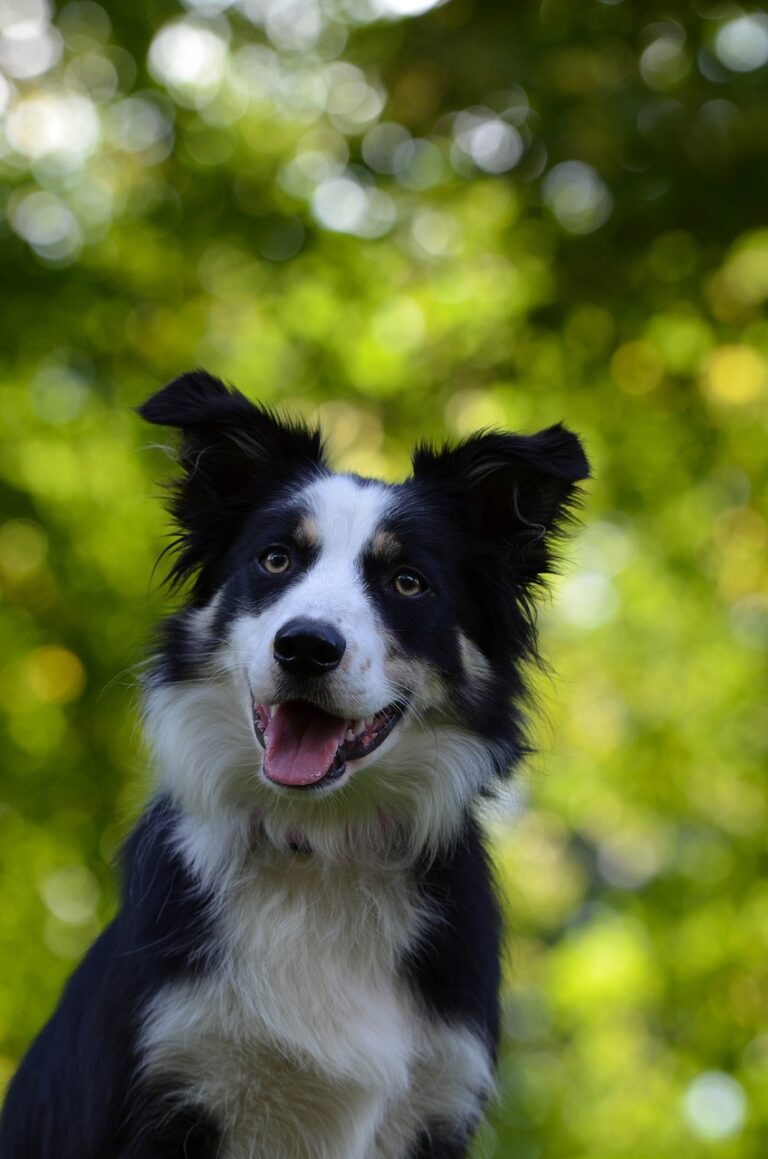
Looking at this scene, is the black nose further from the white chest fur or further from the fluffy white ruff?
the white chest fur

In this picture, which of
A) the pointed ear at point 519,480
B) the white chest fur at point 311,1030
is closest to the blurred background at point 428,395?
the pointed ear at point 519,480

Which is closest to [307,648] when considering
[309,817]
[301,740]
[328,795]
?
[301,740]

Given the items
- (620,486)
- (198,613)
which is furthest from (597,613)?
(198,613)

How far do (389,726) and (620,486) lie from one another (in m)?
5.89

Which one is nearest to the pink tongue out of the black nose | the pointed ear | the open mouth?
the open mouth

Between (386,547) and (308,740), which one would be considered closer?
(308,740)

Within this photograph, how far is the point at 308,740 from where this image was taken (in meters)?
3.91

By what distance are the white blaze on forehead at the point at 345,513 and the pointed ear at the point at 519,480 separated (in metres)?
0.26

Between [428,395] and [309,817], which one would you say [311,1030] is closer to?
[309,817]

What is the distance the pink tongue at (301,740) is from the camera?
3824 mm

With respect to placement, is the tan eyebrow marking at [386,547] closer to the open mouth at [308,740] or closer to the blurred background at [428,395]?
the open mouth at [308,740]

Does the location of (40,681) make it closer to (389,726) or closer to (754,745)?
(754,745)

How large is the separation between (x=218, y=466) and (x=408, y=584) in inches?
29.5

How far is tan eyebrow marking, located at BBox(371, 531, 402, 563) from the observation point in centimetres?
424
